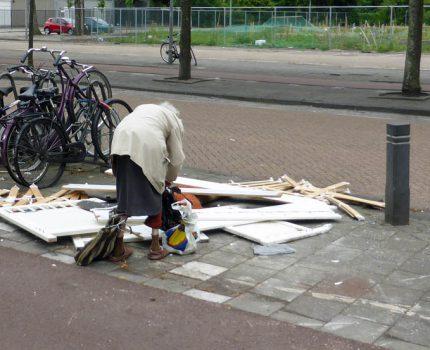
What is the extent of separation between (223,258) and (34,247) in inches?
63.2

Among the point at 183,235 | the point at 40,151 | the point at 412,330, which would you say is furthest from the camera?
the point at 40,151

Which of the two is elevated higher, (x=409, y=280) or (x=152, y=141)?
(x=152, y=141)

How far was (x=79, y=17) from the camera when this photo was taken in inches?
2032

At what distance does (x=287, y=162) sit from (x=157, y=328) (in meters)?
5.55

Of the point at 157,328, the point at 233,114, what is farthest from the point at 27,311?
the point at 233,114

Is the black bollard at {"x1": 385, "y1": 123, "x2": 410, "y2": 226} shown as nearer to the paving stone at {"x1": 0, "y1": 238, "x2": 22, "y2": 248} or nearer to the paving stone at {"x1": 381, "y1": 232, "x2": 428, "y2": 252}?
the paving stone at {"x1": 381, "y1": 232, "x2": 428, "y2": 252}

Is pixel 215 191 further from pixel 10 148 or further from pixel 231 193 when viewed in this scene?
pixel 10 148

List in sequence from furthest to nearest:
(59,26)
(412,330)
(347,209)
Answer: (59,26) < (347,209) < (412,330)

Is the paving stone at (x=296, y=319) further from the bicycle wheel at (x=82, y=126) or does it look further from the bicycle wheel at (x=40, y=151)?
the bicycle wheel at (x=82, y=126)

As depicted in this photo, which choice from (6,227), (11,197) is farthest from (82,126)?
(6,227)

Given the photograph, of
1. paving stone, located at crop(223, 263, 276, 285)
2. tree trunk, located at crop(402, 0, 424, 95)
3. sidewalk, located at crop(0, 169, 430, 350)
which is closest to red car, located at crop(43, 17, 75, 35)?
tree trunk, located at crop(402, 0, 424, 95)

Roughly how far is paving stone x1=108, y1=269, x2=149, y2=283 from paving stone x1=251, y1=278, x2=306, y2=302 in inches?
33.4

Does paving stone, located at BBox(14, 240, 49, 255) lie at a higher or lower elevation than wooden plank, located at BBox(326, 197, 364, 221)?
lower

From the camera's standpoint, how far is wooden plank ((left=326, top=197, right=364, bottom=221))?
704 cm
